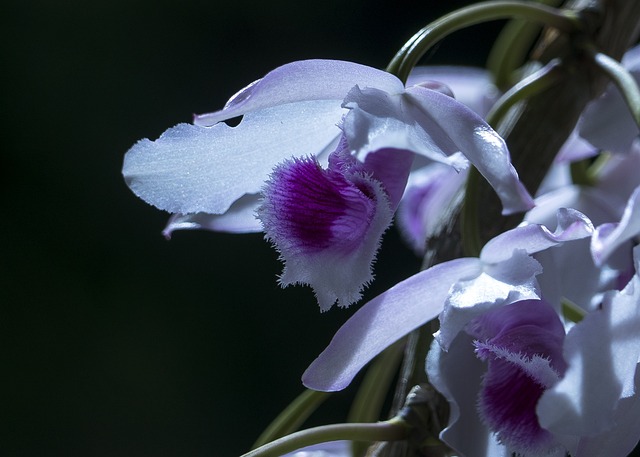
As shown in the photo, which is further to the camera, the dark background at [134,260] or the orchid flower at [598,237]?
the dark background at [134,260]

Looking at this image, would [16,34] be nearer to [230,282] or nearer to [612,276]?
[230,282]

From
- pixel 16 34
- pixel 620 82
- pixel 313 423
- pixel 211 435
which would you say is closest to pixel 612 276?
pixel 620 82

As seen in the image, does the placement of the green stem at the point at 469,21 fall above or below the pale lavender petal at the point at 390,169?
above

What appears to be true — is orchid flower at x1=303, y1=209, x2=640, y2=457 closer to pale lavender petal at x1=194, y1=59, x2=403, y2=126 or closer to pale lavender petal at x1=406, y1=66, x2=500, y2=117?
pale lavender petal at x1=194, y1=59, x2=403, y2=126

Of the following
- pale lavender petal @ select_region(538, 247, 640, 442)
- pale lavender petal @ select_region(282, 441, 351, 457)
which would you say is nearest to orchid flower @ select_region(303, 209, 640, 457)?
pale lavender petal @ select_region(538, 247, 640, 442)

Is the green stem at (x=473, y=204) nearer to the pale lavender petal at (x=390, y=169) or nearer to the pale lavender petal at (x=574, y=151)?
the pale lavender petal at (x=390, y=169)

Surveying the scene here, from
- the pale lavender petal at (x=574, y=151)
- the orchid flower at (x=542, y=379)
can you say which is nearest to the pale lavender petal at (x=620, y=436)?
the orchid flower at (x=542, y=379)

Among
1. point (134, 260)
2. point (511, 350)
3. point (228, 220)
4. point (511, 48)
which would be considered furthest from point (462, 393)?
point (134, 260)
